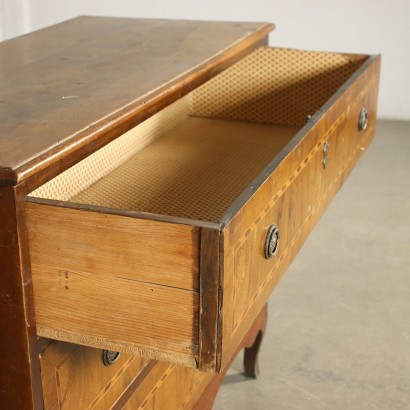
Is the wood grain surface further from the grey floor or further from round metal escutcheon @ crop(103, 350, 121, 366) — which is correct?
the grey floor

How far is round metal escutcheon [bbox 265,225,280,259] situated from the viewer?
144 centimetres

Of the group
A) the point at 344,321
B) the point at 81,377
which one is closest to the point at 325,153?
the point at 81,377

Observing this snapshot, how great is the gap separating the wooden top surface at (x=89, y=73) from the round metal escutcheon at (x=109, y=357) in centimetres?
40

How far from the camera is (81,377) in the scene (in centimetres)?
146

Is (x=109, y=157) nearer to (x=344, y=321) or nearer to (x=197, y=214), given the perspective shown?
(x=197, y=214)

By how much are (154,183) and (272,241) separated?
0.53 metres

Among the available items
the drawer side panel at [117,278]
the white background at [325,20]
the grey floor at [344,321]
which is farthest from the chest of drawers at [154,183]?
the white background at [325,20]

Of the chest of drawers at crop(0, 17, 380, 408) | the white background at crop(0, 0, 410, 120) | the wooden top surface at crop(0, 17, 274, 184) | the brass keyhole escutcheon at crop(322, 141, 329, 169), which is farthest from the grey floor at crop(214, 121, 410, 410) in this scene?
the white background at crop(0, 0, 410, 120)

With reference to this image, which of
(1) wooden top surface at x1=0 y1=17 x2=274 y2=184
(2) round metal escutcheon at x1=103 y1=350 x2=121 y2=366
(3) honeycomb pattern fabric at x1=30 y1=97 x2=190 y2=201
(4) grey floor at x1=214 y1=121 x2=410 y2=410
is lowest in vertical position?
(4) grey floor at x1=214 y1=121 x2=410 y2=410

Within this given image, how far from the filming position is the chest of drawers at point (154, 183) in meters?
1.21

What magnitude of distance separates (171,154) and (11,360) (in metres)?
0.92

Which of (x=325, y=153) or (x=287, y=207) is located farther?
(x=325, y=153)

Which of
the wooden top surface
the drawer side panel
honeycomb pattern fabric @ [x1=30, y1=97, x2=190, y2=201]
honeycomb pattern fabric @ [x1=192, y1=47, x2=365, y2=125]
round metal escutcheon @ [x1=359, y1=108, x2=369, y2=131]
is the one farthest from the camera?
honeycomb pattern fabric @ [x1=192, y1=47, x2=365, y2=125]

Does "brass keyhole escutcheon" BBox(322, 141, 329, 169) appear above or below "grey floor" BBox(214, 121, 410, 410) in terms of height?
above
